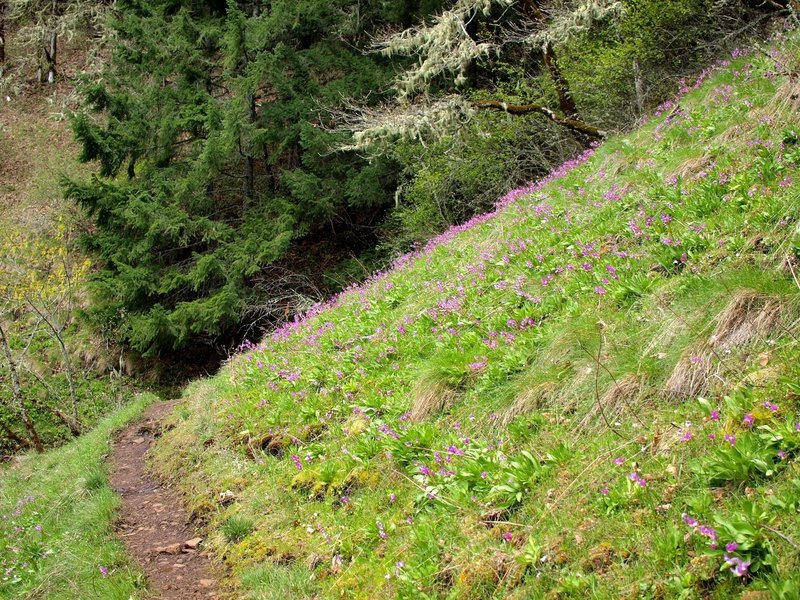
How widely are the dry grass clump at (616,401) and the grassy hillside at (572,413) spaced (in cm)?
1

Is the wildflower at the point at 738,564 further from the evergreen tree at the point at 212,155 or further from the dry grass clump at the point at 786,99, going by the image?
the evergreen tree at the point at 212,155

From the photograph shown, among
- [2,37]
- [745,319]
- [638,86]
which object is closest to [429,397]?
[745,319]

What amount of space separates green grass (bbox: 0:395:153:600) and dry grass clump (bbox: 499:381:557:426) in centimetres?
339

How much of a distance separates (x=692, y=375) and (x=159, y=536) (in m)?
5.35

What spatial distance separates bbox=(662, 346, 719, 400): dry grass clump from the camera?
3816 mm

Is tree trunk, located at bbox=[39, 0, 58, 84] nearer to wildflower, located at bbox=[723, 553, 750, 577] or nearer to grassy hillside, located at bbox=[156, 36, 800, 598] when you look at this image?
grassy hillside, located at bbox=[156, 36, 800, 598]

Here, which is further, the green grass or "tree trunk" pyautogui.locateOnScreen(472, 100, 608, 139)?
"tree trunk" pyautogui.locateOnScreen(472, 100, 608, 139)

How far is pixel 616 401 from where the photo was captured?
13.6ft

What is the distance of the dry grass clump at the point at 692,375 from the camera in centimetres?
382

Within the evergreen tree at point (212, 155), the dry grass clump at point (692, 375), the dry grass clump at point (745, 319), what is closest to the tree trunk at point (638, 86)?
the evergreen tree at point (212, 155)

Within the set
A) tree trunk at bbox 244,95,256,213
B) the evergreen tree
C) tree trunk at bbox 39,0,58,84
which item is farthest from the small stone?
tree trunk at bbox 39,0,58,84

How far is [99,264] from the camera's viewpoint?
74.2 feet

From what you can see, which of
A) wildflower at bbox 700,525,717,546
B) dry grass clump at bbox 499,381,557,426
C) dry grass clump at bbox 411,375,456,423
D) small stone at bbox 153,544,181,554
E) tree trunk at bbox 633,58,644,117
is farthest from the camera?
tree trunk at bbox 633,58,644,117

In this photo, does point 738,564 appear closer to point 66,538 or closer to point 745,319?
point 745,319
